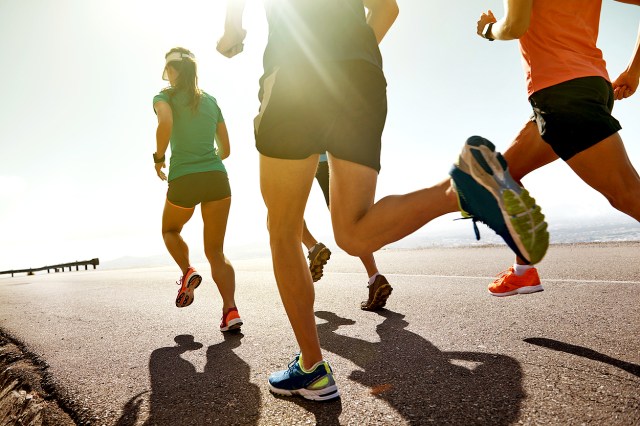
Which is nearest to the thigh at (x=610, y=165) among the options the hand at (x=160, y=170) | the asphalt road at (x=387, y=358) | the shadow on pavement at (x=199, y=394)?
the asphalt road at (x=387, y=358)

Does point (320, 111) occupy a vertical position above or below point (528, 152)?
above

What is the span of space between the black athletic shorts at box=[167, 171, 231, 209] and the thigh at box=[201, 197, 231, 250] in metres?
0.06

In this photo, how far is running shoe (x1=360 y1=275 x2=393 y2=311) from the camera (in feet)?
11.6

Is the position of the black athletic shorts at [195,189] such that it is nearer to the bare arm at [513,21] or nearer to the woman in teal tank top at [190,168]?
the woman in teal tank top at [190,168]

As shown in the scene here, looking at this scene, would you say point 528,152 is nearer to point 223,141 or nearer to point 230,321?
point 230,321

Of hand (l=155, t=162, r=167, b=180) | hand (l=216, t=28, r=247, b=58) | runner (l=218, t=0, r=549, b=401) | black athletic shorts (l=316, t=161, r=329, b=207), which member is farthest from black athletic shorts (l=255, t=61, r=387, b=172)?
black athletic shorts (l=316, t=161, r=329, b=207)

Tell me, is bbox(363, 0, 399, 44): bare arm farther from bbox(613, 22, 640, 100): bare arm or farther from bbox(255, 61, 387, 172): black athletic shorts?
bbox(613, 22, 640, 100): bare arm

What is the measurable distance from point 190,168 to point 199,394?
1955 millimetres

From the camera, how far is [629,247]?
7066 mm

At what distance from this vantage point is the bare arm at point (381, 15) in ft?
6.56

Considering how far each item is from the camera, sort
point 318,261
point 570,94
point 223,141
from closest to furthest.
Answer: point 570,94 → point 318,261 → point 223,141

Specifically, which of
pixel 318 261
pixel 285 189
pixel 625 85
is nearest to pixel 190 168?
pixel 318 261

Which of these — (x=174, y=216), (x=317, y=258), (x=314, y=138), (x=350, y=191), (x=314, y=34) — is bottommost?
(x=317, y=258)

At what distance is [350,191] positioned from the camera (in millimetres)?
1811
